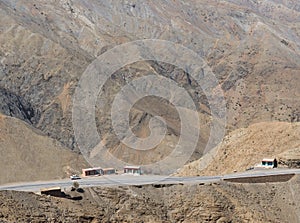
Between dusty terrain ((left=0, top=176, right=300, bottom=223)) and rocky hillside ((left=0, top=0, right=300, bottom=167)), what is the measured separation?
45237 mm

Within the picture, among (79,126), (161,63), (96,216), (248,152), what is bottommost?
(96,216)

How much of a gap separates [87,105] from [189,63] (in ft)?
242

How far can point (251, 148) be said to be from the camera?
64375mm

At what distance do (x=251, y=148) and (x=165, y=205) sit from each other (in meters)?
20.3

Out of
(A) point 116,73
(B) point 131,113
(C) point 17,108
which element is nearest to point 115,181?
(B) point 131,113

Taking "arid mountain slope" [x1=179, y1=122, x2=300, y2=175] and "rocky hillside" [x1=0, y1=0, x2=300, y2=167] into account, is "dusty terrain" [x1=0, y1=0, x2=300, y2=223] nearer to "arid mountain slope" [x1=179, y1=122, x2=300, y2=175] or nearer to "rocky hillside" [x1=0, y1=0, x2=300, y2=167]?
"arid mountain slope" [x1=179, y1=122, x2=300, y2=175]

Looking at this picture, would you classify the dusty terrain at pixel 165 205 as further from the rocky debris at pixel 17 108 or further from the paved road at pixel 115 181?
the rocky debris at pixel 17 108

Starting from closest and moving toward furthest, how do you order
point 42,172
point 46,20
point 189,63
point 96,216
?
point 96,216 → point 42,172 → point 46,20 → point 189,63

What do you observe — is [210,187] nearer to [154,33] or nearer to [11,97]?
[11,97]

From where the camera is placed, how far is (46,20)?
5945 inches

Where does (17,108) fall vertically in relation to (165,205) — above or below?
above

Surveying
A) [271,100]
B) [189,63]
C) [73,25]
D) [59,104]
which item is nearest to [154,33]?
[189,63]

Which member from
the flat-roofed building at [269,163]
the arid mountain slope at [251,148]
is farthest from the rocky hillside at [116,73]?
the flat-roofed building at [269,163]

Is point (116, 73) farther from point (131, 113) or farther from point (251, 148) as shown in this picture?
point (251, 148)
